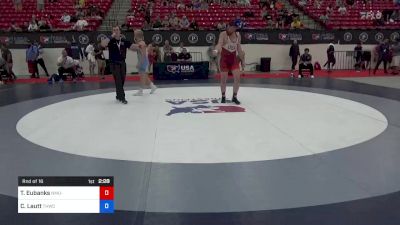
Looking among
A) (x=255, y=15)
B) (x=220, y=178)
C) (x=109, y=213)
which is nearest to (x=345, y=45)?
(x=255, y=15)

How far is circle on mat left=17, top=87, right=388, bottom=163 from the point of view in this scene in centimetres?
521

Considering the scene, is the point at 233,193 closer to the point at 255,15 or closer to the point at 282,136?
the point at 282,136

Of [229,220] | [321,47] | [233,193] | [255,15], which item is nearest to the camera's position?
[229,220]

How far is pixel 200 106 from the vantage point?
842 centimetres

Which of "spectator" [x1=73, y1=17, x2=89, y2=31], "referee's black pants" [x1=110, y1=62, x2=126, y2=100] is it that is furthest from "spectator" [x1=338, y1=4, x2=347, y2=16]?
"referee's black pants" [x1=110, y1=62, x2=126, y2=100]

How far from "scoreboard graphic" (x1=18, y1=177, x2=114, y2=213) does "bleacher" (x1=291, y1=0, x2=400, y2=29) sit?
18.7 m

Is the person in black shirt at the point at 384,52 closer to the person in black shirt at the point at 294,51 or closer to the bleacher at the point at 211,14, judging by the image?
the person in black shirt at the point at 294,51

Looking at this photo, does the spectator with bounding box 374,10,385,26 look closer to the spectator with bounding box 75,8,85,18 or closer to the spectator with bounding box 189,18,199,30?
the spectator with bounding box 189,18,199,30

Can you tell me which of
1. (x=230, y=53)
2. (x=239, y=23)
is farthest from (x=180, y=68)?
(x=230, y=53)

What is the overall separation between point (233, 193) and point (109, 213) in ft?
3.75

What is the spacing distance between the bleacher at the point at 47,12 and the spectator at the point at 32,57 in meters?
2.27

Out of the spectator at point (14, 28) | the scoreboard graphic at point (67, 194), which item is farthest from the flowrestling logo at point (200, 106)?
the spectator at point (14, 28)

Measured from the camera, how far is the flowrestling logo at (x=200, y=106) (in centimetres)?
786

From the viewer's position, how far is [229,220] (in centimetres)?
329
